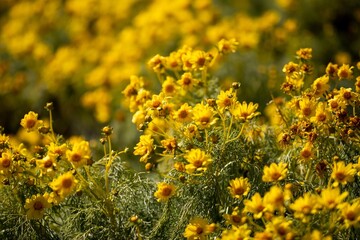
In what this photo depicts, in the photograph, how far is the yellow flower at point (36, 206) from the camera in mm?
2668

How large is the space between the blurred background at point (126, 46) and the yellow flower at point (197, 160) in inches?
79.5

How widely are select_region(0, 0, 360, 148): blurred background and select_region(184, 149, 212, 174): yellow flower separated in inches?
79.5

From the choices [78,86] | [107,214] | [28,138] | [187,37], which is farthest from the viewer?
[78,86]

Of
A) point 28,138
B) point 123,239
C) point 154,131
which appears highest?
point 28,138

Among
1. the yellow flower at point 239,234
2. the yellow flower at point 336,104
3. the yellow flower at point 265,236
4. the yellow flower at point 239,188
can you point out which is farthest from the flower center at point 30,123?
the yellow flower at point 336,104

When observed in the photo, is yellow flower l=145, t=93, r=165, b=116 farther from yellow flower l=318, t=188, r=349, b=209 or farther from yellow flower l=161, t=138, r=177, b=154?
yellow flower l=318, t=188, r=349, b=209

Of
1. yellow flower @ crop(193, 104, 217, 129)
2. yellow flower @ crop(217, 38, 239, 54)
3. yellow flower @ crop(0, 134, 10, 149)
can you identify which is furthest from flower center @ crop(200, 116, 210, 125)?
yellow flower @ crop(0, 134, 10, 149)

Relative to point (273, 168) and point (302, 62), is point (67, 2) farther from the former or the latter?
point (273, 168)

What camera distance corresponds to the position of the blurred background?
544 centimetres

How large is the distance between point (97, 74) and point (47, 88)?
25.4 inches

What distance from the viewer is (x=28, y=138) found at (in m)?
5.34

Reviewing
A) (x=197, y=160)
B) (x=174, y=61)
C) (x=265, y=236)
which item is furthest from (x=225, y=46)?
(x=265, y=236)

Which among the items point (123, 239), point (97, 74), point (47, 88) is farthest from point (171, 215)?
point (47, 88)

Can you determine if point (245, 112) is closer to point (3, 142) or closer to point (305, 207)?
point (305, 207)
